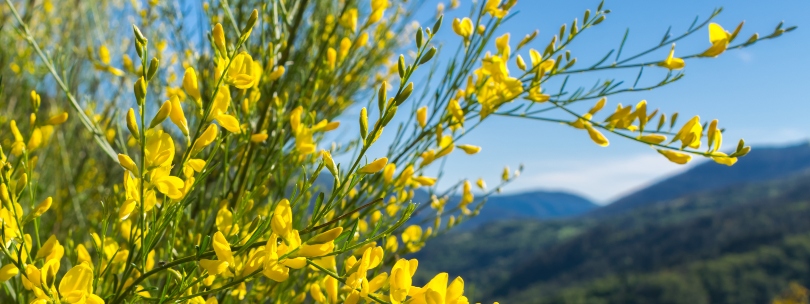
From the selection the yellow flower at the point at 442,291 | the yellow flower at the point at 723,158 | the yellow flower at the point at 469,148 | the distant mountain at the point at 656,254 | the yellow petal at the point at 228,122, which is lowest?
the distant mountain at the point at 656,254

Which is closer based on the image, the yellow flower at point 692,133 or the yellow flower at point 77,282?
the yellow flower at point 77,282

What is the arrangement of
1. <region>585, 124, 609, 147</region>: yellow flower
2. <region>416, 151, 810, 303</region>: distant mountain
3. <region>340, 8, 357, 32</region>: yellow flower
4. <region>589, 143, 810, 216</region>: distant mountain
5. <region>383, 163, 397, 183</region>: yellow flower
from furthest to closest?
<region>589, 143, 810, 216</region>: distant mountain → <region>416, 151, 810, 303</region>: distant mountain → <region>340, 8, 357, 32</region>: yellow flower → <region>383, 163, 397, 183</region>: yellow flower → <region>585, 124, 609, 147</region>: yellow flower

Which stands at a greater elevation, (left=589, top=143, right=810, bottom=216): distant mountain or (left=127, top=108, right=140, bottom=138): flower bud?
(left=589, top=143, right=810, bottom=216): distant mountain

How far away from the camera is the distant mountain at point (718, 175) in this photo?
542 feet

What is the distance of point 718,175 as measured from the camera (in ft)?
556

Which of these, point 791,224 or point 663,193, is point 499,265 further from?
point 663,193

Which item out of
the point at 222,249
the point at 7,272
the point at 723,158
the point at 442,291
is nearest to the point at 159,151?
the point at 222,249

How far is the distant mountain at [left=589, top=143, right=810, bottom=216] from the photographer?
542 ft

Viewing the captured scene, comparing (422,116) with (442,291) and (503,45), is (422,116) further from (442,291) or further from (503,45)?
(442,291)

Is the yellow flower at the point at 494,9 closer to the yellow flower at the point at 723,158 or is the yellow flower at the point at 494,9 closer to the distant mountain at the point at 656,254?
the yellow flower at the point at 723,158

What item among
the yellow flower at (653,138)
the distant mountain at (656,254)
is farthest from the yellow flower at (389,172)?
the distant mountain at (656,254)

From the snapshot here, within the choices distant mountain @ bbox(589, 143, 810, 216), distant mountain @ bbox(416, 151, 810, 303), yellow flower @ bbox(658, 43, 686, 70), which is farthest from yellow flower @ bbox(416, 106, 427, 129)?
distant mountain @ bbox(589, 143, 810, 216)

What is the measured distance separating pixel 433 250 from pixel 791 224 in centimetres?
6207

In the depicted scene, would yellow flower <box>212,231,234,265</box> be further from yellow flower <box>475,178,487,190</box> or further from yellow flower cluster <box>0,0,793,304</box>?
yellow flower <box>475,178,487,190</box>
